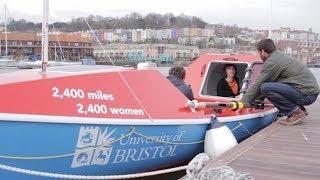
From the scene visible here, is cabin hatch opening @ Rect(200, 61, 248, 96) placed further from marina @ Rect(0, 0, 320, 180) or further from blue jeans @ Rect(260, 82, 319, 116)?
blue jeans @ Rect(260, 82, 319, 116)

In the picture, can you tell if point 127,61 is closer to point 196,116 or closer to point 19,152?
point 196,116

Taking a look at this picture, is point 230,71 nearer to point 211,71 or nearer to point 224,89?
point 224,89

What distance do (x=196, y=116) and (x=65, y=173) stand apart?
2.27m

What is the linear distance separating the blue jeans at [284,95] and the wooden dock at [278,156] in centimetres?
42

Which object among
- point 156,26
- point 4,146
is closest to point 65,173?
point 4,146

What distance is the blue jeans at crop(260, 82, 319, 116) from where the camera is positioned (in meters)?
7.98

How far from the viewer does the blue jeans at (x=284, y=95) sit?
26.2 feet

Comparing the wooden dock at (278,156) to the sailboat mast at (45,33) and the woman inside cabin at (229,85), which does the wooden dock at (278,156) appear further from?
the sailboat mast at (45,33)

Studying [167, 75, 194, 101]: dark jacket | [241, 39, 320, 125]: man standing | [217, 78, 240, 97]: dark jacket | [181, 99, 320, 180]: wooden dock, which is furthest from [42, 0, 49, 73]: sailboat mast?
[217, 78, 240, 97]: dark jacket

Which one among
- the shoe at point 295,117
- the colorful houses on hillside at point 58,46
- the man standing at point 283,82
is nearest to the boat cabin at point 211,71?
the shoe at point 295,117

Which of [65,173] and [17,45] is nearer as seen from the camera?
[65,173]

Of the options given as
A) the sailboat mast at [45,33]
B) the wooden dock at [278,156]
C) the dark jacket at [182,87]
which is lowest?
the wooden dock at [278,156]

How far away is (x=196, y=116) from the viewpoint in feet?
23.7

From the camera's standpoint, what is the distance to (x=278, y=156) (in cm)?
608
